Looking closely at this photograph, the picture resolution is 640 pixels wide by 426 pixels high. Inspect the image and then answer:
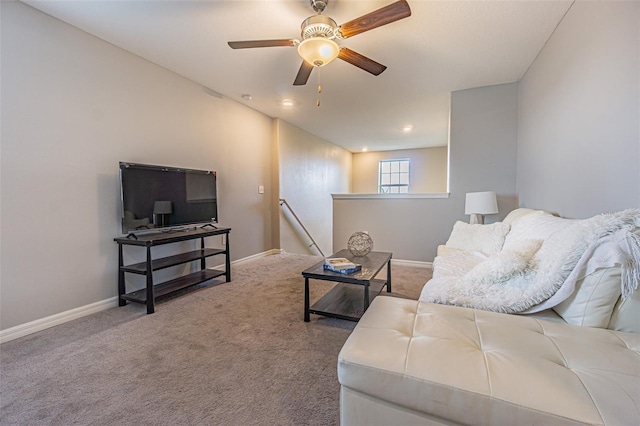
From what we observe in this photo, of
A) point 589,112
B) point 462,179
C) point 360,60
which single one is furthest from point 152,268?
point 462,179

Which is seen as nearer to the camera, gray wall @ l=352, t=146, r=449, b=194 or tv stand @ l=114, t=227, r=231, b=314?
tv stand @ l=114, t=227, r=231, b=314

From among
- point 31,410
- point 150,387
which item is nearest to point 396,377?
point 150,387

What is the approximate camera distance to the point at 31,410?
4.31 feet

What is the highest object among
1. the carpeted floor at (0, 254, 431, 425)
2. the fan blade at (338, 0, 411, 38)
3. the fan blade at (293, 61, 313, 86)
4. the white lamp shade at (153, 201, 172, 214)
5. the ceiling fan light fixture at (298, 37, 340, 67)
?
the fan blade at (338, 0, 411, 38)

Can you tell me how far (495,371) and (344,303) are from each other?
158 cm

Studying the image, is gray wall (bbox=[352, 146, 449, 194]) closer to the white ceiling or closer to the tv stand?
the white ceiling

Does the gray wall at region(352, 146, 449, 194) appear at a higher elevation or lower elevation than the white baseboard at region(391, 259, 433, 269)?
higher

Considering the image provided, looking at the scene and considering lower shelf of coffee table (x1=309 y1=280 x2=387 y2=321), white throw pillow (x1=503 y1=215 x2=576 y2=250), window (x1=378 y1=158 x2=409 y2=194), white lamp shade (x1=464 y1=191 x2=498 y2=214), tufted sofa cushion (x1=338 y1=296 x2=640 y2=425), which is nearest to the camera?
tufted sofa cushion (x1=338 y1=296 x2=640 y2=425)

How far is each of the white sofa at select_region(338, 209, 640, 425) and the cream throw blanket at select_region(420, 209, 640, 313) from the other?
0.05 meters

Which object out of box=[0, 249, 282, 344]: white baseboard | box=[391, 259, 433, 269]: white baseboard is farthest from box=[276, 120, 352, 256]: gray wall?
box=[0, 249, 282, 344]: white baseboard

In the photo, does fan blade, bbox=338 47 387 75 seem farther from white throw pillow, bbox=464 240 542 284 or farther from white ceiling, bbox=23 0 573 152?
white throw pillow, bbox=464 240 542 284

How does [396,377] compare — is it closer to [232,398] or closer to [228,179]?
[232,398]

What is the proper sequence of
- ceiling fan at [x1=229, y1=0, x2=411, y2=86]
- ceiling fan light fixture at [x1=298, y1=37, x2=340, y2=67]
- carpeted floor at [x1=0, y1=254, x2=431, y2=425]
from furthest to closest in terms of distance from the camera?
ceiling fan light fixture at [x1=298, y1=37, x2=340, y2=67] < ceiling fan at [x1=229, y1=0, x2=411, y2=86] < carpeted floor at [x1=0, y1=254, x2=431, y2=425]

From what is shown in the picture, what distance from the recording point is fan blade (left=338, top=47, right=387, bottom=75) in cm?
210
